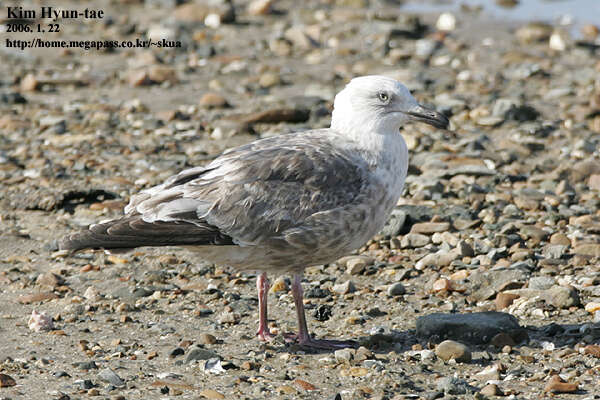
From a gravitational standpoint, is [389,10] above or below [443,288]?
above

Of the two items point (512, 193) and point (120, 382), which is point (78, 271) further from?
point (512, 193)

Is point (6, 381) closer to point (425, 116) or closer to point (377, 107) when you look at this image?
point (377, 107)

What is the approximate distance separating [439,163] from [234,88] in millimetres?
3697

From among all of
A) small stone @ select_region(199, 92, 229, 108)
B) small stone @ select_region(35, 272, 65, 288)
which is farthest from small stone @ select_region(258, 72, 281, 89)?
small stone @ select_region(35, 272, 65, 288)

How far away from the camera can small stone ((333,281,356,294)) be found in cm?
709

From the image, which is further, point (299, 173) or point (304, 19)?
point (304, 19)

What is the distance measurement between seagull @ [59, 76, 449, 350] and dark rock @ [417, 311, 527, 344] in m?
0.52

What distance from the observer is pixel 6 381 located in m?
5.63

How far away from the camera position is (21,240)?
810 cm

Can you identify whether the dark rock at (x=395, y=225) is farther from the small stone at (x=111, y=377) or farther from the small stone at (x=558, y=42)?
the small stone at (x=558, y=42)

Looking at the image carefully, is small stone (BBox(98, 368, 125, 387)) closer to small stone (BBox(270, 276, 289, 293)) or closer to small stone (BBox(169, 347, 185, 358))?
small stone (BBox(169, 347, 185, 358))

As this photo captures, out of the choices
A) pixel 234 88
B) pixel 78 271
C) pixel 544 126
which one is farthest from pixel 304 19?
pixel 78 271

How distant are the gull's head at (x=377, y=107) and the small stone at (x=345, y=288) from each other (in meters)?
1.22

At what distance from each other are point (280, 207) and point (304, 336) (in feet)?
2.74
